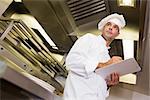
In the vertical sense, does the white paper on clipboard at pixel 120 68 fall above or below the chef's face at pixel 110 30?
below

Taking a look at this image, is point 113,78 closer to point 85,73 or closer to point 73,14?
point 85,73

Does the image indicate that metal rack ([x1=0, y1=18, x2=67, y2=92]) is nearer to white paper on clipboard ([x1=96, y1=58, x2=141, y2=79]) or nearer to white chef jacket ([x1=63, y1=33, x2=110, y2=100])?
white chef jacket ([x1=63, y1=33, x2=110, y2=100])

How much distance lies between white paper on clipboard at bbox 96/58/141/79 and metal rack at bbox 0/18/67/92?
2.06 feet

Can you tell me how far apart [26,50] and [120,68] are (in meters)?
0.86

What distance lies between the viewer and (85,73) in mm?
1514

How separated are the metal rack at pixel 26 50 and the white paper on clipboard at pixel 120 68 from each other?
2.06 ft

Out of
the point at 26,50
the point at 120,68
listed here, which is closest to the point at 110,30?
the point at 120,68

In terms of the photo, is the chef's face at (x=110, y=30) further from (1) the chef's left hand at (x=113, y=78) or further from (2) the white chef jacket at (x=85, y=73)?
(1) the chef's left hand at (x=113, y=78)

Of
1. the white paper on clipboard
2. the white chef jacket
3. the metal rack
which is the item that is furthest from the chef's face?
the metal rack

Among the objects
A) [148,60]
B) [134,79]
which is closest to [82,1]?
[148,60]

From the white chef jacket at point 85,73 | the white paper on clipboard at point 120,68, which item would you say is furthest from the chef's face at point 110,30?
the white paper on clipboard at point 120,68

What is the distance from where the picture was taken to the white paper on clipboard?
1.49 m

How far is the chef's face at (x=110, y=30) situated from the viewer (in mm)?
1612

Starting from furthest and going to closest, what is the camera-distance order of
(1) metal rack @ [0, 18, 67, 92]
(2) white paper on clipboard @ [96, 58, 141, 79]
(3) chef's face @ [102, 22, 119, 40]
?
(1) metal rack @ [0, 18, 67, 92] < (3) chef's face @ [102, 22, 119, 40] < (2) white paper on clipboard @ [96, 58, 141, 79]
